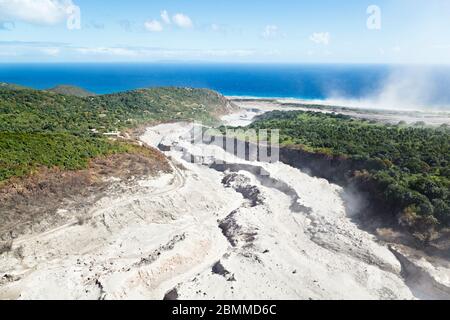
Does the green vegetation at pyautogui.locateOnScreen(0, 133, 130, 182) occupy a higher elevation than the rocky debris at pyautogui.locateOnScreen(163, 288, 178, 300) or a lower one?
higher

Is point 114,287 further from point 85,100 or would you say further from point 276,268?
point 85,100

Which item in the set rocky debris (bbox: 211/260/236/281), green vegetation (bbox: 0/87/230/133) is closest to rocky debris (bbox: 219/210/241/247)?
rocky debris (bbox: 211/260/236/281)

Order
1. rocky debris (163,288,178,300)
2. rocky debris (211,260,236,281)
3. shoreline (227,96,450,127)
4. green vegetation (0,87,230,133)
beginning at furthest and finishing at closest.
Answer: shoreline (227,96,450,127) < green vegetation (0,87,230,133) < rocky debris (211,260,236,281) < rocky debris (163,288,178,300)

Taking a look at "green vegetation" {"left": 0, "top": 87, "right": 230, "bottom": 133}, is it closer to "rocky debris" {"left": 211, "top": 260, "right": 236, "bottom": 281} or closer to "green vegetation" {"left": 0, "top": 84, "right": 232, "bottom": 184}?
"green vegetation" {"left": 0, "top": 84, "right": 232, "bottom": 184}

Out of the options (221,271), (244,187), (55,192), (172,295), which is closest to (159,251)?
(172,295)

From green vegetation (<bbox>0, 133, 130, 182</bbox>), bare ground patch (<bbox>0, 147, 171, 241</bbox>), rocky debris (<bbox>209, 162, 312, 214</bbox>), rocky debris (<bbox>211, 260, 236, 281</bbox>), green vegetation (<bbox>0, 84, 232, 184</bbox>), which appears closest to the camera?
rocky debris (<bbox>211, 260, 236, 281</bbox>)

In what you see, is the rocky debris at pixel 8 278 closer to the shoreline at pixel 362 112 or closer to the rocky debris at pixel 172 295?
the rocky debris at pixel 172 295

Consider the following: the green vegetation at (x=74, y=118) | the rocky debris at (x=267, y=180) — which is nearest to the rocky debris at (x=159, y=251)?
the rocky debris at (x=267, y=180)

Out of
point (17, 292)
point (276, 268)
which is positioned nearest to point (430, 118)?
point (276, 268)
